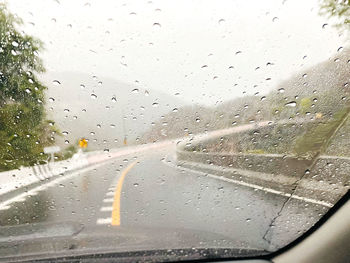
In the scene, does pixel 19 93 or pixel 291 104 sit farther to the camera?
pixel 19 93

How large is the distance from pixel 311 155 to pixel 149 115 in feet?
5.81

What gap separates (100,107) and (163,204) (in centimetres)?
229

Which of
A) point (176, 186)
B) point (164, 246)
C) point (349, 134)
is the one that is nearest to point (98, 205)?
point (176, 186)

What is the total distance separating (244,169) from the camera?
620cm

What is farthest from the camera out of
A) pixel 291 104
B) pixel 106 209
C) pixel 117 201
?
pixel 117 201

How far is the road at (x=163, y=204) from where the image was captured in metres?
4.10

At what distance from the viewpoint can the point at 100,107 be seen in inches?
185

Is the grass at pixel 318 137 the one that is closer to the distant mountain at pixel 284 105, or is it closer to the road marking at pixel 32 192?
the distant mountain at pixel 284 105

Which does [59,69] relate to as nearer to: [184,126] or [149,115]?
[149,115]

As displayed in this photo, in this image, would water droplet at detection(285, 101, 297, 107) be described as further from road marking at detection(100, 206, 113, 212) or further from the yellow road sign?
road marking at detection(100, 206, 113, 212)

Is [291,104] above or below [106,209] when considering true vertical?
above

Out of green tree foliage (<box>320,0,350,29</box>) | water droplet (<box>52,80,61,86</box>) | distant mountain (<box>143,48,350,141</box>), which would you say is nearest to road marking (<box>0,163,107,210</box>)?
distant mountain (<box>143,48,350,141</box>)

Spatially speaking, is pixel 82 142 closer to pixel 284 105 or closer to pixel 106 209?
pixel 106 209

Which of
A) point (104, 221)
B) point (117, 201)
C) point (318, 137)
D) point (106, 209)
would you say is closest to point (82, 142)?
point (104, 221)
